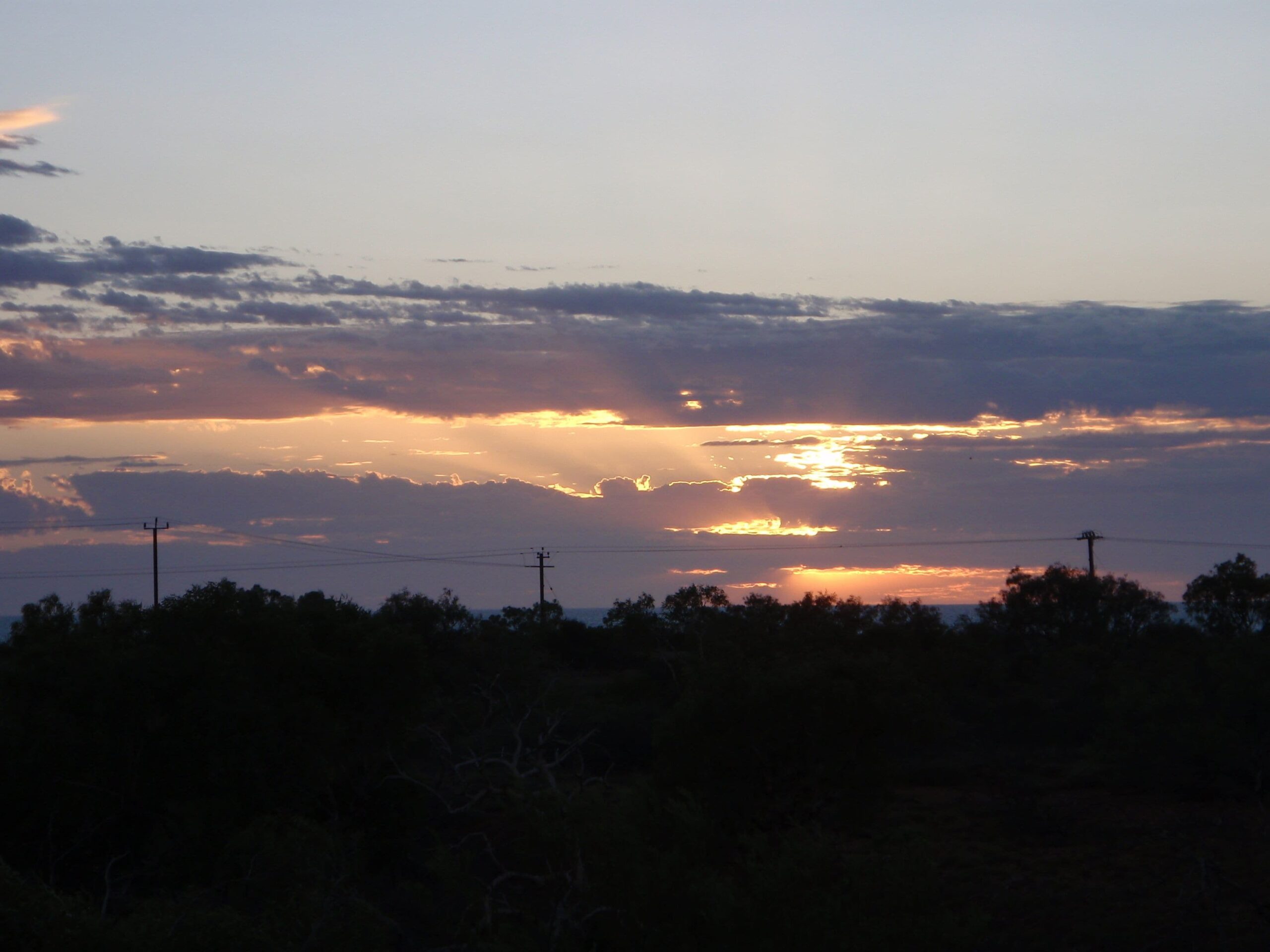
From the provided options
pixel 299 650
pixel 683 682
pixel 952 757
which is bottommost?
pixel 952 757

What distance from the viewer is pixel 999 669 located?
44.1 m

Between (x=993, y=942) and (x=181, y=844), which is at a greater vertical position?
(x=181, y=844)

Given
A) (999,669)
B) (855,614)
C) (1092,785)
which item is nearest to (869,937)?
(1092,785)

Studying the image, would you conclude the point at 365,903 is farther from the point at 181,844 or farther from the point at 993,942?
the point at 993,942

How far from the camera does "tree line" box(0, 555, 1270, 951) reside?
13.2 meters

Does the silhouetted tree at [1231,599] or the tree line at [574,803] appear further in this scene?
the silhouetted tree at [1231,599]

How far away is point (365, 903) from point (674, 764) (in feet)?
37.8

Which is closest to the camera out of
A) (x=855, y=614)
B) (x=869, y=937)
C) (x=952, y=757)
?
(x=869, y=937)

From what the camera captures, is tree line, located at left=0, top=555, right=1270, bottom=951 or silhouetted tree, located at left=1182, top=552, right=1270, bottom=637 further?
silhouetted tree, located at left=1182, top=552, right=1270, bottom=637

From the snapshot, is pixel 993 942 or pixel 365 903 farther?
pixel 993 942

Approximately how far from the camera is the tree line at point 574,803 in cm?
1322

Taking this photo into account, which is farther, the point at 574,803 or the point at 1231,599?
the point at 1231,599

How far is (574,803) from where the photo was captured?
15906mm

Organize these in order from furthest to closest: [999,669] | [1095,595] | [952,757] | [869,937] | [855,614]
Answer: [1095,595], [855,614], [999,669], [952,757], [869,937]
